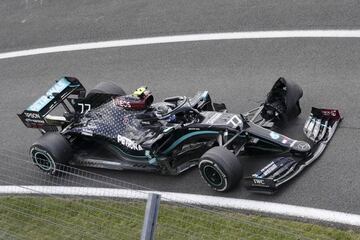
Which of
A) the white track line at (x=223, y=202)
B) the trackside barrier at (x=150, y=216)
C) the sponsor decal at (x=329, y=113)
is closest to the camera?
the trackside barrier at (x=150, y=216)

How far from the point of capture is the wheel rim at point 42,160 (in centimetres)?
998

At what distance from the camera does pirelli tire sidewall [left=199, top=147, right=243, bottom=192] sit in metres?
8.62

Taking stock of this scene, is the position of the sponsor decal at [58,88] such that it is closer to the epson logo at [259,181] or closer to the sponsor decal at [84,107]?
the sponsor decal at [84,107]

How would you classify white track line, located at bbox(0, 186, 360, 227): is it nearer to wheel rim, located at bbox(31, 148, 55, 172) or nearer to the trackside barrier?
wheel rim, located at bbox(31, 148, 55, 172)

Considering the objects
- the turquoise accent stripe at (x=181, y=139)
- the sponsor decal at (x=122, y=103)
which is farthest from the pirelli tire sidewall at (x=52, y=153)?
the turquoise accent stripe at (x=181, y=139)

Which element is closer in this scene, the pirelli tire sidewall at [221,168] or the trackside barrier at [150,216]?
the trackside barrier at [150,216]

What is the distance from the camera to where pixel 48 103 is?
10461mm

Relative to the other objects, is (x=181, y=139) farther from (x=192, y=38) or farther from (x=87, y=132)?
(x=192, y=38)

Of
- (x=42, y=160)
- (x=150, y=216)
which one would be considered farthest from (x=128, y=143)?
(x=150, y=216)

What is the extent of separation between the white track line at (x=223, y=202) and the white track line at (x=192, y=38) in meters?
4.82

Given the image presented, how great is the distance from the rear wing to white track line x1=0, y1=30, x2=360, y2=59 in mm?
3486

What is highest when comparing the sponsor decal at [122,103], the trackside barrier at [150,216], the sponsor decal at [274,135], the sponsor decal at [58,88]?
the trackside barrier at [150,216]

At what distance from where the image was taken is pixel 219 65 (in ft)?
40.4

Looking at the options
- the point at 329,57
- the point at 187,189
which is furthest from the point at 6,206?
the point at 329,57
